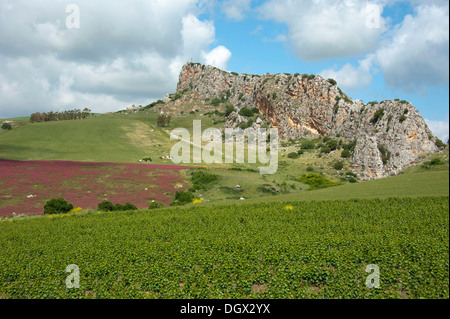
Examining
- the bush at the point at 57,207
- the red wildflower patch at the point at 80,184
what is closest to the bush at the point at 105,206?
the red wildflower patch at the point at 80,184

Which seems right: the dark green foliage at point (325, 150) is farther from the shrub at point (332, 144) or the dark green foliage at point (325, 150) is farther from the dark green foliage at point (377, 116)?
the dark green foliage at point (377, 116)

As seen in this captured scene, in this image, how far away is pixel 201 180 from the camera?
67000mm

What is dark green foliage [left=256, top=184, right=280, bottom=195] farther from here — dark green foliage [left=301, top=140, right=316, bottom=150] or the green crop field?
dark green foliage [left=301, top=140, right=316, bottom=150]

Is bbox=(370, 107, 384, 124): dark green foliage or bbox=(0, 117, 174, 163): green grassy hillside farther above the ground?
bbox=(370, 107, 384, 124): dark green foliage

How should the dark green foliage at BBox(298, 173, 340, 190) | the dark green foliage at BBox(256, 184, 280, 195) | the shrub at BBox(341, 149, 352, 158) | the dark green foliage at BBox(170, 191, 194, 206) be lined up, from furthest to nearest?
the shrub at BBox(341, 149, 352, 158) < the dark green foliage at BBox(298, 173, 340, 190) < the dark green foliage at BBox(256, 184, 280, 195) < the dark green foliage at BBox(170, 191, 194, 206)

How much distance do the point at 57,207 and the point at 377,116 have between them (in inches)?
3761

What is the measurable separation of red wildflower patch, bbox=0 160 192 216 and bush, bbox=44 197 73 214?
2.11 metres

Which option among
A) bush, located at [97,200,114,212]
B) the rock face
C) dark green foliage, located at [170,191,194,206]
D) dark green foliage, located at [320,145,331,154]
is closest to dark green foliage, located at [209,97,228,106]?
the rock face

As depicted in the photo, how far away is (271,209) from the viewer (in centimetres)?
3788

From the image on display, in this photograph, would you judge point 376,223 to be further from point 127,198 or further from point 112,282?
point 127,198

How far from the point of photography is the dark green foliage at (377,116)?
324ft

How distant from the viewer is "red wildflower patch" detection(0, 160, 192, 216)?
4956cm

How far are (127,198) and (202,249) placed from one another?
3426 centimetres
